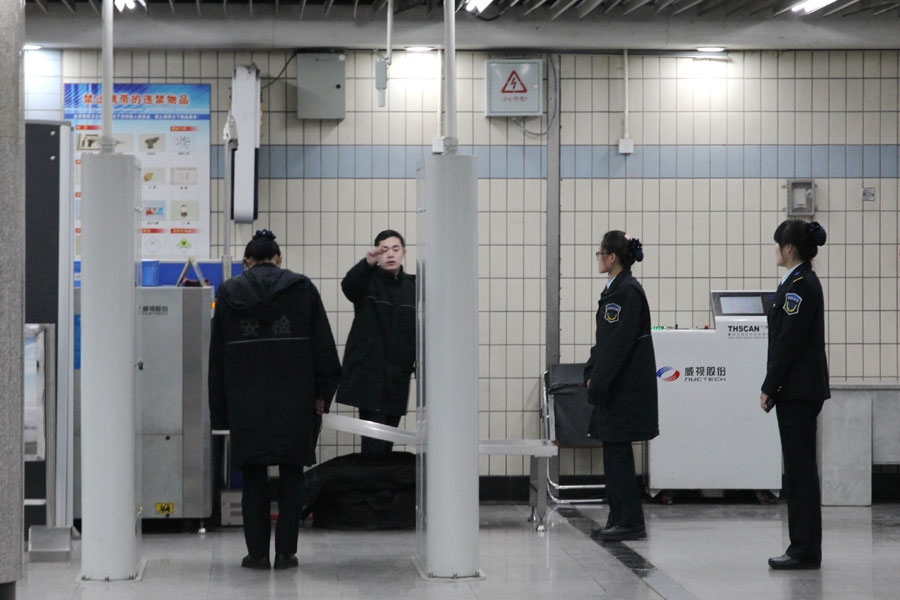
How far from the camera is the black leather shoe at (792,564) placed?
18.9 ft

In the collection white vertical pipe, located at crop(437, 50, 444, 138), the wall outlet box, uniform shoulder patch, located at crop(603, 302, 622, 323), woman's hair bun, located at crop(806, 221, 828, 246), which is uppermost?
white vertical pipe, located at crop(437, 50, 444, 138)

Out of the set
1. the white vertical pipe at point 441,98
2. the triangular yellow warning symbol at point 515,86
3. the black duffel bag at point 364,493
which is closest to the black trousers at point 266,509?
the black duffel bag at point 364,493

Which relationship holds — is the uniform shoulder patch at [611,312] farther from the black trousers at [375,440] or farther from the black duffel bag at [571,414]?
the black trousers at [375,440]

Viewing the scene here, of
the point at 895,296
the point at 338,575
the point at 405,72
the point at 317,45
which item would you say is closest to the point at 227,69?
the point at 317,45

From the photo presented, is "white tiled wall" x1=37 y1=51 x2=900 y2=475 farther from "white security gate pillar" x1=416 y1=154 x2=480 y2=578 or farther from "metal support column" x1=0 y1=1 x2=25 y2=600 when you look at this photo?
"metal support column" x1=0 y1=1 x2=25 y2=600

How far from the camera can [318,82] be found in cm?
809

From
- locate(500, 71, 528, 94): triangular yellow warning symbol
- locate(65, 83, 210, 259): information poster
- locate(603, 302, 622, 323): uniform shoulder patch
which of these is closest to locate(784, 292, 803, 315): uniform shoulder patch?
locate(603, 302, 622, 323): uniform shoulder patch

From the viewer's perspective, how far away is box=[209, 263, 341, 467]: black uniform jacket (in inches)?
221

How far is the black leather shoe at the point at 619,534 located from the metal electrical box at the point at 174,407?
2.34 m

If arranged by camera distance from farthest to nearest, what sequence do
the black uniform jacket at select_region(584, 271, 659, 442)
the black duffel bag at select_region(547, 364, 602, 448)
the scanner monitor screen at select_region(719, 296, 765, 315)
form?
the scanner monitor screen at select_region(719, 296, 765, 315) < the black duffel bag at select_region(547, 364, 602, 448) < the black uniform jacket at select_region(584, 271, 659, 442)

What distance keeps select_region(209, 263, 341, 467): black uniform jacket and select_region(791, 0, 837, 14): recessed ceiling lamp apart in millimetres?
3897

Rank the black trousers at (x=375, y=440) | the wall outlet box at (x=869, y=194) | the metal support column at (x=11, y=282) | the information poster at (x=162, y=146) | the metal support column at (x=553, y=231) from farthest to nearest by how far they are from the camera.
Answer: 1. the wall outlet box at (x=869, y=194)
2. the metal support column at (x=553, y=231)
3. the information poster at (x=162, y=146)
4. the black trousers at (x=375, y=440)
5. the metal support column at (x=11, y=282)

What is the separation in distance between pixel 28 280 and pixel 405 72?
3.18 meters

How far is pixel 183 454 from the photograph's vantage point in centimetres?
689
